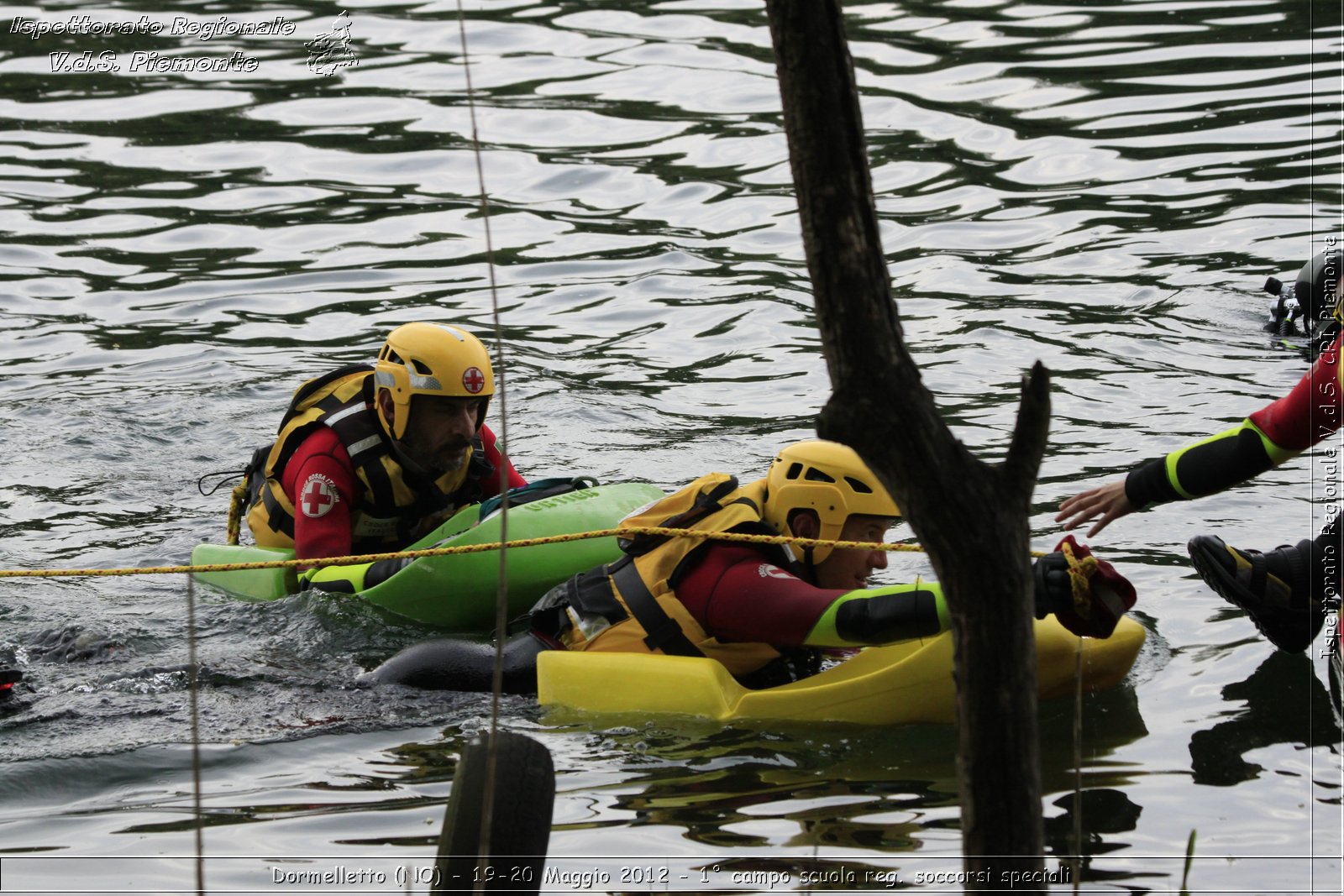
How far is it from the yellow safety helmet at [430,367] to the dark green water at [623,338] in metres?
0.96

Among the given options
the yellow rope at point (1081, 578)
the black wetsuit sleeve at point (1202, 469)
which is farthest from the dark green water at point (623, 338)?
the black wetsuit sleeve at point (1202, 469)

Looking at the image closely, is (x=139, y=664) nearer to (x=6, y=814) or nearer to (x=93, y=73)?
(x=6, y=814)

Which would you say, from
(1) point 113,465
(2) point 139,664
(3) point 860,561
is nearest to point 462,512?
(2) point 139,664

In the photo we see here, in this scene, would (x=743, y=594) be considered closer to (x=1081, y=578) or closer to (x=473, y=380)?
(x=1081, y=578)

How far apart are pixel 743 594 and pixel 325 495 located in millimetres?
2350

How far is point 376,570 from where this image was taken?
7141 mm

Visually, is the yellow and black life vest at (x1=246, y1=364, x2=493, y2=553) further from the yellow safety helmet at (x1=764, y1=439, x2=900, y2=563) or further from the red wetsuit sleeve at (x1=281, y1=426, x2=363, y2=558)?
the yellow safety helmet at (x1=764, y1=439, x2=900, y2=563)

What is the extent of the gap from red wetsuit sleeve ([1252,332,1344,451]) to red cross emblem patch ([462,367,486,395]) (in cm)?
317

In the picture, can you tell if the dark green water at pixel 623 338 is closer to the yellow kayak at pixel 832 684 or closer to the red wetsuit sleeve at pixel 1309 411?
the yellow kayak at pixel 832 684

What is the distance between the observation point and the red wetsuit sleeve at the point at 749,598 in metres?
5.44

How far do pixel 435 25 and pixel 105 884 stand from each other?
48.9 ft

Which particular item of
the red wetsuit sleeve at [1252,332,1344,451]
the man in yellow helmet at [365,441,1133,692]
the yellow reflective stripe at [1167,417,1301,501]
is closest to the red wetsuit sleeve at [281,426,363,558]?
the man in yellow helmet at [365,441,1133,692]

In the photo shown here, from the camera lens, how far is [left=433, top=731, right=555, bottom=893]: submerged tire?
3.68 m

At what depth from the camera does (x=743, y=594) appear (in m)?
5.54
